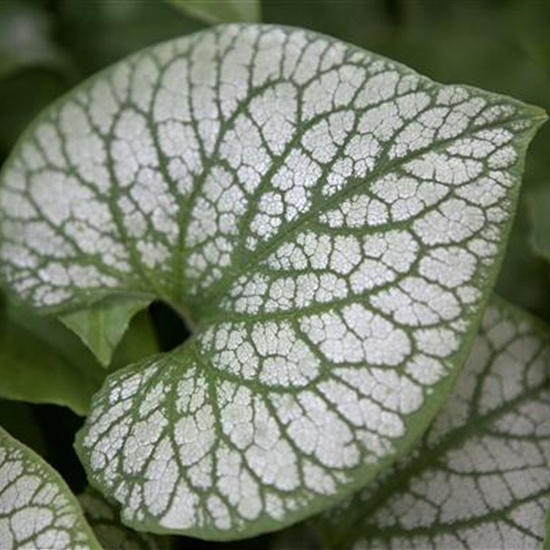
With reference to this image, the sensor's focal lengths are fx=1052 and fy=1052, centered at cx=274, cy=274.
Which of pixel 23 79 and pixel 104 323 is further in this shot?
pixel 23 79

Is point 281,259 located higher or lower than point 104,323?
higher

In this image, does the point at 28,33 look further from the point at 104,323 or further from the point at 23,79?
the point at 104,323

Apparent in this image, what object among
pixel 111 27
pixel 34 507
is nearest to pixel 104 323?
pixel 34 507

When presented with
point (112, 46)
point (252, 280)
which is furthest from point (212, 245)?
point (112, 46)

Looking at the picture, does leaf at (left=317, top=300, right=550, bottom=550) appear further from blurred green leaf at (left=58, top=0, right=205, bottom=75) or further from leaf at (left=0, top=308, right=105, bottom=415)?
blurred green leaf at (left=58, top=0, right=205, bottom=75)

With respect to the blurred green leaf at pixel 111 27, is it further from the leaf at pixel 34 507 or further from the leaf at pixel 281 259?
the leaf at pixel 34 507

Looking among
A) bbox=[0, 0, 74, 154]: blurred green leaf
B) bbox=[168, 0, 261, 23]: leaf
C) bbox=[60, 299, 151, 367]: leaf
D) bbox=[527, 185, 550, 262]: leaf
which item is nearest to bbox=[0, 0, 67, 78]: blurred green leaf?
bbox=[0, 0, 74, 154]: blurred green leaf
